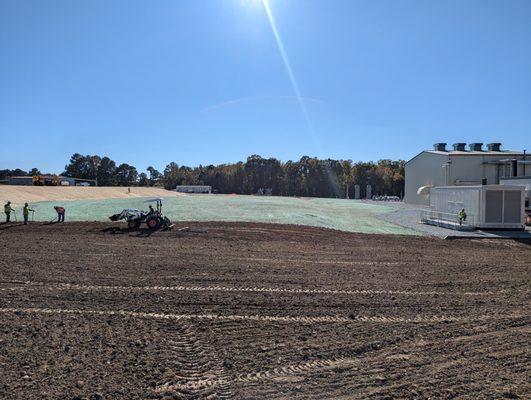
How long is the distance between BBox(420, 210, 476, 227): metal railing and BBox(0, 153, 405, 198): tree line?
73505 mm

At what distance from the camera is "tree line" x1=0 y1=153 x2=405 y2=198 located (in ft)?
359

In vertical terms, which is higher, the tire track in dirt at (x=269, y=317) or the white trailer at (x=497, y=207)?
the white trailer at (x=497, y=207)

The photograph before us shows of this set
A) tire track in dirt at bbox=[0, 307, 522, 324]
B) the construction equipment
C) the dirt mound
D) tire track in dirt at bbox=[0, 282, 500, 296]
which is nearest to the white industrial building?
the construction equipment

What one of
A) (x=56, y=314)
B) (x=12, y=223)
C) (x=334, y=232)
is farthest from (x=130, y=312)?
(x=12, y=223)

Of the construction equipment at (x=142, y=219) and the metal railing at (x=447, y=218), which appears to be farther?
the metal railing at (x=447, y=218)

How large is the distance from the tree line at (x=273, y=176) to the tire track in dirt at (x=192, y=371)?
325ft

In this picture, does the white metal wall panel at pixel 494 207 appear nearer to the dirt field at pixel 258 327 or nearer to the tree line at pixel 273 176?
the dirt field at pixel 258 327

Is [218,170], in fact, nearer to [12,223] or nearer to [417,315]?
[12,223]

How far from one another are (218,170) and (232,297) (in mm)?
116321

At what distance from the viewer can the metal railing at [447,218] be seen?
24.9 meters

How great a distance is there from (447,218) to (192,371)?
2547cm

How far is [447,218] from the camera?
2739cm

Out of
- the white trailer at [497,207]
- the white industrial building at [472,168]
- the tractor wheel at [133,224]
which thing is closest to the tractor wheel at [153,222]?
the tractor wheel at [133,224]

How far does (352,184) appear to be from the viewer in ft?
360
